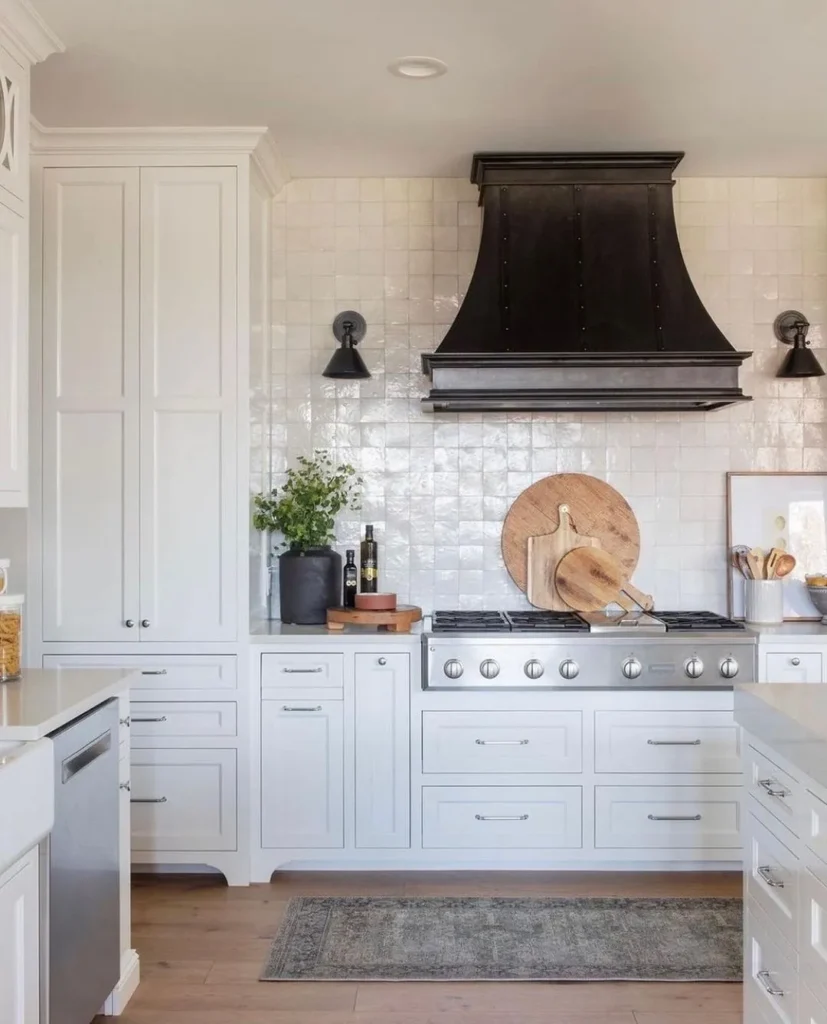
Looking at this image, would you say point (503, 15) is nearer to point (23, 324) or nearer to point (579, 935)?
point (23, 324)

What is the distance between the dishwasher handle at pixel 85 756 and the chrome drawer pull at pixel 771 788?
4.94 ft

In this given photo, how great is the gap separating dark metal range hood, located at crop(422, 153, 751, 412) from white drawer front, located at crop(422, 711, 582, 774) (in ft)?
3.77

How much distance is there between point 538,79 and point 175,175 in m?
1.33

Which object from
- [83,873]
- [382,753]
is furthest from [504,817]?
[83,873]

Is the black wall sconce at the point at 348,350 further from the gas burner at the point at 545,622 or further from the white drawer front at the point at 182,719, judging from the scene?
the white drawer front at the point at 182,719

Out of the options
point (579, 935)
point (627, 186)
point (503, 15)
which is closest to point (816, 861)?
point (579, 935)

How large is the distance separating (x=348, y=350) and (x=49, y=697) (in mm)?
1983

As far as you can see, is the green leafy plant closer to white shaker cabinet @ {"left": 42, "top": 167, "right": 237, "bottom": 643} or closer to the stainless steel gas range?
white shaker cabinet @ {"left": 42, "top": 167, "right": 237, "bottom": 643}

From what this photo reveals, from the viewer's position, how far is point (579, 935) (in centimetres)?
293

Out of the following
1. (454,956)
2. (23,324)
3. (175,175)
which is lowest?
(454,956)

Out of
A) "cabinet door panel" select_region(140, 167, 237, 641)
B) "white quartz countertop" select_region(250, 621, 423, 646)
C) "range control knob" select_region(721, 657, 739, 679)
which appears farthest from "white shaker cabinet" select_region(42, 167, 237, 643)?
"range control knob" select_region(721, 657, 739, 679)

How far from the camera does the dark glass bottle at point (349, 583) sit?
374 cm

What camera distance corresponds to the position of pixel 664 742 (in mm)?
3355

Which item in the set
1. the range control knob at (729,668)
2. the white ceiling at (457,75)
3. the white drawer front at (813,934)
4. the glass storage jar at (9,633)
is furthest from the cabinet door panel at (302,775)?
the white ceiling at (457,75)
